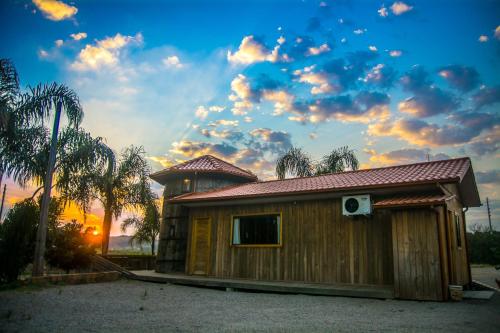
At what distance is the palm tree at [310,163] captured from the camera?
25.6 meters

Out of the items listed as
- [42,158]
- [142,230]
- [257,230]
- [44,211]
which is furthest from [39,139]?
[142,230]

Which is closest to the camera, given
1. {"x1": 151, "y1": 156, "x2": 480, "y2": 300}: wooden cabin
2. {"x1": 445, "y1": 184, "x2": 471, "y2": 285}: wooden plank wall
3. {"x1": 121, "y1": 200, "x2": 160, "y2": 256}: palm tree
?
{"x1": 151, "y1": 156, "x2": 480, "y2": 300}: wooden cabin

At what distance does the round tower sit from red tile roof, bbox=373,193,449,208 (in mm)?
8724

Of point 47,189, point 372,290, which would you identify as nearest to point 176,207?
point 47,189

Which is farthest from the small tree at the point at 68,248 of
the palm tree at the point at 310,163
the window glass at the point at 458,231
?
the palm tree at the point at 310,163

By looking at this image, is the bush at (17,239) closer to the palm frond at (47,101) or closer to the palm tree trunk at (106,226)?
the palm frond at (47,101)

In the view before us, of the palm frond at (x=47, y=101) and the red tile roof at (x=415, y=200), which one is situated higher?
the palm frond at (x=47, y=101)

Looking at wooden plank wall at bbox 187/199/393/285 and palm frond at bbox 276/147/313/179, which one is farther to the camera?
palm frond at bbox 276/147/313/179

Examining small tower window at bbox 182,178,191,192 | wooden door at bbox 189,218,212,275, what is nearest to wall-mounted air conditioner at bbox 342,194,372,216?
wooden door at bbox 189,218,212,275

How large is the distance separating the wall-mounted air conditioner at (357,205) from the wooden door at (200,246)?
526 centimetres

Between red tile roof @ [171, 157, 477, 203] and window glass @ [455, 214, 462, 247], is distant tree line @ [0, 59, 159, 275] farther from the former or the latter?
window glass @ [455, 214, 462, 247]

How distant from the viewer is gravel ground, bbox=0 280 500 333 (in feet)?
17.1

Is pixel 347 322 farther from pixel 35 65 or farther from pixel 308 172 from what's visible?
pixel 308 172

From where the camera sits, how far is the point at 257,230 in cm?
1187
